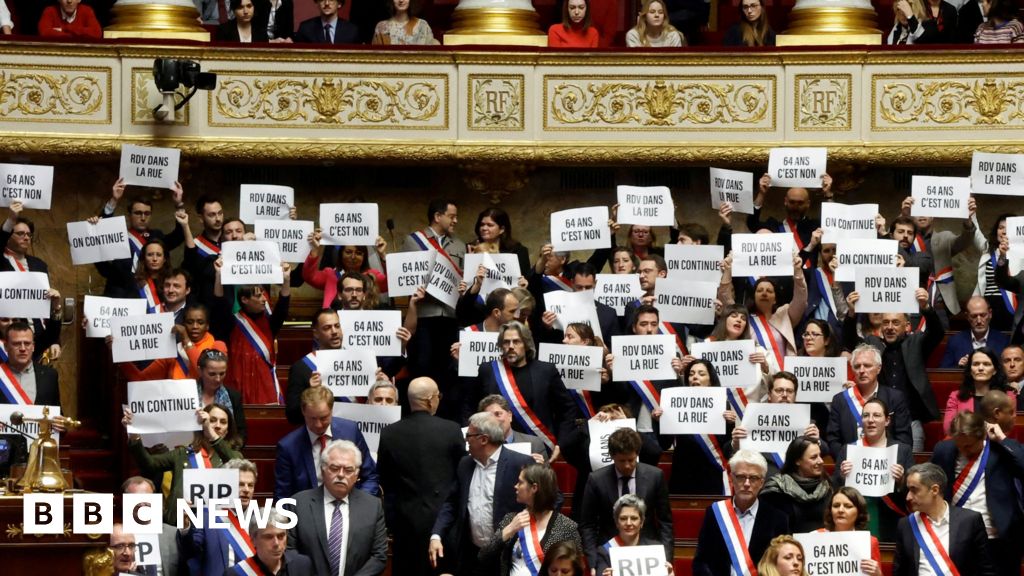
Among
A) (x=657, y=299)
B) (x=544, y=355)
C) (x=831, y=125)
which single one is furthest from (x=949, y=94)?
(x=544, y=355)

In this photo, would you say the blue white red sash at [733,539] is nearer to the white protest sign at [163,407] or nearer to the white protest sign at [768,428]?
the white protest sign at [768,428]

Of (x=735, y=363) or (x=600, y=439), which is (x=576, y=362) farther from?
(x=600, y=439)

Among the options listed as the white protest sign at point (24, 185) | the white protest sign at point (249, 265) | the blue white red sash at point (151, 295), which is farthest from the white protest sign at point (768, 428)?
the white protest sign at point (24, 185)

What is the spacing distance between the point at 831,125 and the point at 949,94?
0.94m

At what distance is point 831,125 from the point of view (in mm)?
21828

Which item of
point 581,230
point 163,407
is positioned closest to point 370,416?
point 163,407

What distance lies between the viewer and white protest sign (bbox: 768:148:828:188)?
67.4ft

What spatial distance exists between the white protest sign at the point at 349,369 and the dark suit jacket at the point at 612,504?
2.25 meters

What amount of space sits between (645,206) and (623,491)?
15.0 feet

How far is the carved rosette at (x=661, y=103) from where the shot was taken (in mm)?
21891

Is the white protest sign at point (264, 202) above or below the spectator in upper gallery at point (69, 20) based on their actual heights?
below

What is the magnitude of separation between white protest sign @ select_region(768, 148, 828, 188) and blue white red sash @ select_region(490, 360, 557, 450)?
425 centimetres

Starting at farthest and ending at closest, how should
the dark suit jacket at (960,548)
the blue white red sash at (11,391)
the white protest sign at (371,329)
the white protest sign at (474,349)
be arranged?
the white protest sign at (371,329)
the white protest sign at (474,349)
the blue white red sash at (11,391)
the dark suit jacket at (960,548)

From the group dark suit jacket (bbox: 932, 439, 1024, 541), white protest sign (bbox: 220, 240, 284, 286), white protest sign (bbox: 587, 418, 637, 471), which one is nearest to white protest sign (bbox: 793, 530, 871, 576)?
dark suit jacket (bbox: 932, 439, 1024, 541)
